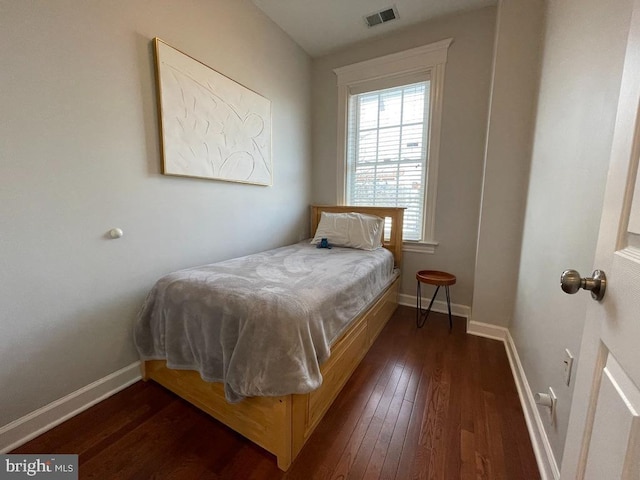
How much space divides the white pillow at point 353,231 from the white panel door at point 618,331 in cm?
201

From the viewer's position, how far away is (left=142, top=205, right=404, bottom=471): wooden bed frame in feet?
3.72

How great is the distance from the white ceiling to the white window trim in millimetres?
241

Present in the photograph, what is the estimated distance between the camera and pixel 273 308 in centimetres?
114

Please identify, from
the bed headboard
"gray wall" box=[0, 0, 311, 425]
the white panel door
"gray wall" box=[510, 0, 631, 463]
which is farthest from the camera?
the bed headboard

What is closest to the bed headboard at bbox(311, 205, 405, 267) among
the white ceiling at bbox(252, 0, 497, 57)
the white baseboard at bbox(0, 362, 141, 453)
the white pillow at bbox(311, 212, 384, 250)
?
the white pillow at bbox(311, 212, 384, 250)

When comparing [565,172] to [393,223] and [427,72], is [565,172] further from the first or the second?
[427,72]

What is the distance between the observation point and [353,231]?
2691mm

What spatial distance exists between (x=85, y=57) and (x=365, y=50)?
99.7 inches

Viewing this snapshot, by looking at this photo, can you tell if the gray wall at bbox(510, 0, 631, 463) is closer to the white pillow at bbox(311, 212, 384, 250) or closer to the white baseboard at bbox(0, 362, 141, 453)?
the white pillow at bbox(311, 212, 384, 250)

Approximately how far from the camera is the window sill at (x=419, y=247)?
2.78 m

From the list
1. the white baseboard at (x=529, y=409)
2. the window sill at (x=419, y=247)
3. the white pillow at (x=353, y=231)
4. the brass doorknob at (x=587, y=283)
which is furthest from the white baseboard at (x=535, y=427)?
the white pillow at (x=353, y=231)

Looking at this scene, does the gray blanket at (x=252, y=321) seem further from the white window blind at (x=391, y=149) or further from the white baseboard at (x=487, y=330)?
the white window blind at (x=391, y=149)

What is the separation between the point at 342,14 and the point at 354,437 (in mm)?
3269

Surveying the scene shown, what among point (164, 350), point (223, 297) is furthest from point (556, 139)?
point (164, 350)
